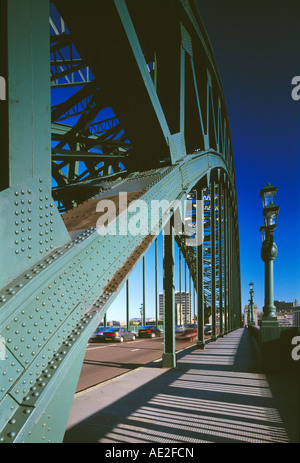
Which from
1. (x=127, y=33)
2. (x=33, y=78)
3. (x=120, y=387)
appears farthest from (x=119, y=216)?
(x=120, y=387)

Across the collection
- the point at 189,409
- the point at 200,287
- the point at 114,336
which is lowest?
the point at 114,336

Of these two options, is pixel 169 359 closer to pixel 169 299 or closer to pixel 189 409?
pixel 169 299

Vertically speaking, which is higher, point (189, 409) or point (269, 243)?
point (269, 243)

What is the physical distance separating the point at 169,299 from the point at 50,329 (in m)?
7.97

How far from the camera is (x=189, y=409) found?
5617mm

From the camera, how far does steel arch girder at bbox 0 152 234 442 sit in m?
1.93

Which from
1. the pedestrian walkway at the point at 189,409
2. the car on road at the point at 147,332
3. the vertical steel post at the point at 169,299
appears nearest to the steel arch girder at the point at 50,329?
the pedestrian walkway at the point at 189,409

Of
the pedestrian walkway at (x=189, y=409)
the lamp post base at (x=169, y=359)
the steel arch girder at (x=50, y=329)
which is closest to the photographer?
the steel arch girder at (x=50, y=329)

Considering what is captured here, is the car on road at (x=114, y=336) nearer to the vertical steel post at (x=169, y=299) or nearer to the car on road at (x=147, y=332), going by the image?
the car on road at (x=147, y=332)

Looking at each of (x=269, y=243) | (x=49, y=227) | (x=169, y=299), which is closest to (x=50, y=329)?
(x=49, y=227)

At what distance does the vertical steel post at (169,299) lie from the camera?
978 cm

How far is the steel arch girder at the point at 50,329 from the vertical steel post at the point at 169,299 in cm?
677
